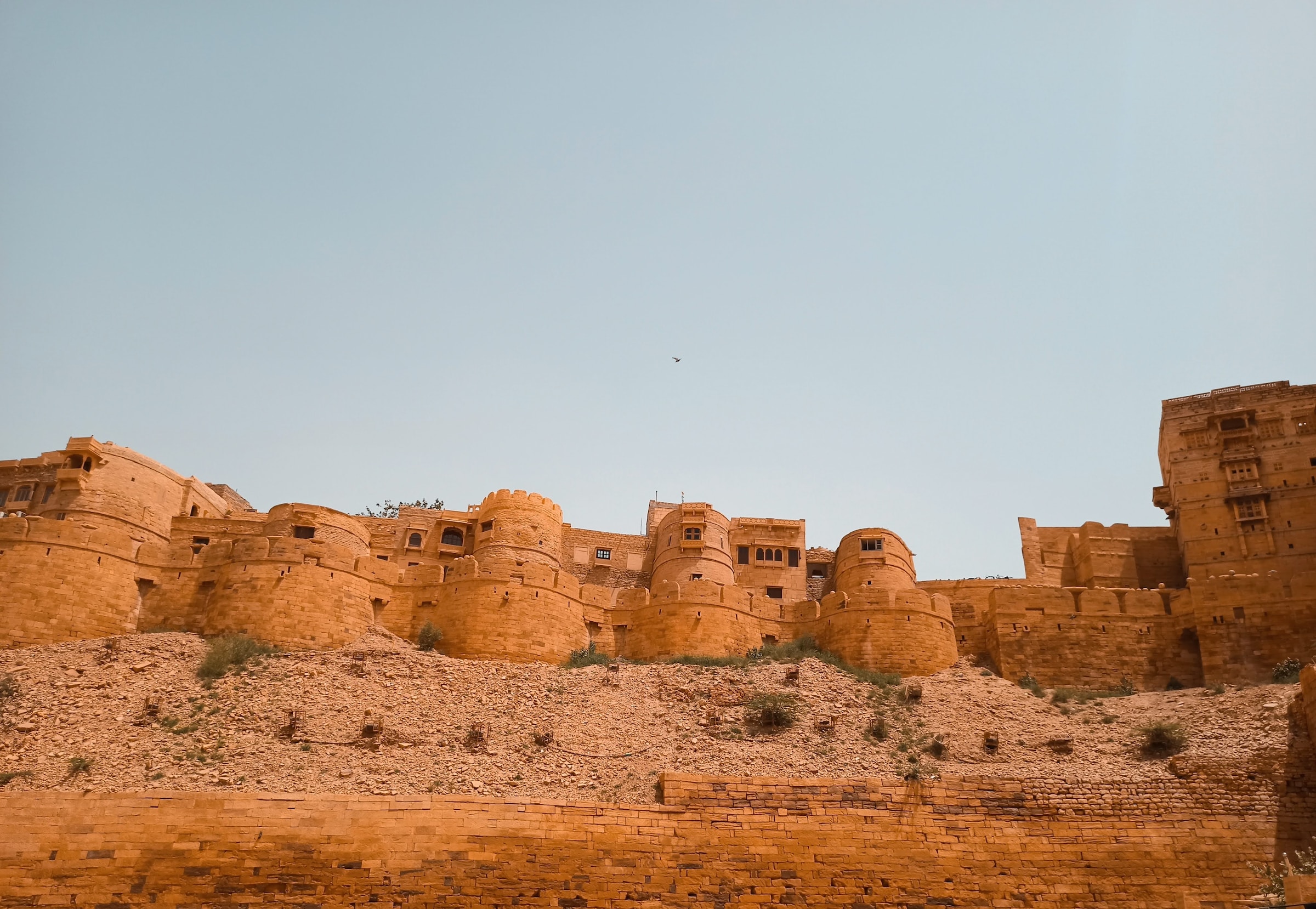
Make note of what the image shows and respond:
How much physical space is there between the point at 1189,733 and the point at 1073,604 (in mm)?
8552

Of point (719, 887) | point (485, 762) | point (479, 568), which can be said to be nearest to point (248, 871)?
point (485, 762)

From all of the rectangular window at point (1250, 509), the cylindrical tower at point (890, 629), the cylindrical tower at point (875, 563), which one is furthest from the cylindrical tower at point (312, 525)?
the rectangular window at point (1250, 509)

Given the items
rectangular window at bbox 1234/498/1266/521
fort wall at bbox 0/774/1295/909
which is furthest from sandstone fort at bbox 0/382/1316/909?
rectangular window at bbox 1234/498/1266/521

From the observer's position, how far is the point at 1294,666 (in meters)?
28.2

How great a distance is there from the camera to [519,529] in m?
37.9

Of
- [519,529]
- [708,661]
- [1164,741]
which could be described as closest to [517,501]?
[519,529]

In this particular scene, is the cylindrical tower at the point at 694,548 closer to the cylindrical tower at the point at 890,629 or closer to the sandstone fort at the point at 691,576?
the sandstone fort at the point at 691,576

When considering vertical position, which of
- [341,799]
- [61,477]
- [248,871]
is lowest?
[248,871]

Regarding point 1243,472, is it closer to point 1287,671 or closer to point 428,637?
point 1287,671

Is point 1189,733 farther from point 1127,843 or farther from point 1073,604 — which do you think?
point 1073,604

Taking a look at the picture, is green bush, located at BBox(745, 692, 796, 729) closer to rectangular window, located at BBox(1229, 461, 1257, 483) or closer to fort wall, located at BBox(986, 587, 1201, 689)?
fort wall, located at BBox(986, 587, 1201, 689)

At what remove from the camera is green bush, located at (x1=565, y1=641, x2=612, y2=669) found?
29234 millimetres

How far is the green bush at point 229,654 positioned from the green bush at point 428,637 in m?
3.87

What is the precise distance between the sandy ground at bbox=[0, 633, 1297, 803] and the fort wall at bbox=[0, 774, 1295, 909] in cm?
107
